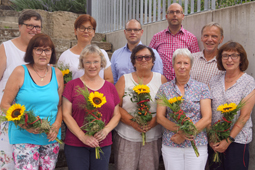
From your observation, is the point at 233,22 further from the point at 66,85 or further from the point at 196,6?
the point at 66,85

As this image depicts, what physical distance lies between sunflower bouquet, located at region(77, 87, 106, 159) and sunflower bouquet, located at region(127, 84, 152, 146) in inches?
19.4

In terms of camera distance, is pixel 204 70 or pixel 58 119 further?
pixel 204 70

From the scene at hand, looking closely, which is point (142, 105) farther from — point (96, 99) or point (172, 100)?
point (96, 99)

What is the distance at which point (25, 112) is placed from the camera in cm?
254

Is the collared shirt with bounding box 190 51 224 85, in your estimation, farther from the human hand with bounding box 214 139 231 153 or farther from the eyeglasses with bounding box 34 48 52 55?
the eyeglasses with bounding box 34 48 52 55

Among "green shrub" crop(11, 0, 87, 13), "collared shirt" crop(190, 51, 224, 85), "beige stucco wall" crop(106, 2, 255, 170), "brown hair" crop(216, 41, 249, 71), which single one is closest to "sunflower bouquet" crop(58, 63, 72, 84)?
"collared shirt" crop(190, 51, 224, 85)

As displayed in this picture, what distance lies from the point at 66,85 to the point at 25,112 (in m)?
0.68

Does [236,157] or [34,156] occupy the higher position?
[34,156]

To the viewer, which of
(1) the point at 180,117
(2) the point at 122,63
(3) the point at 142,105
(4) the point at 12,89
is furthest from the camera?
(2) the point at 122,63

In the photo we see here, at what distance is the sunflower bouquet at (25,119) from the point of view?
2.47 m

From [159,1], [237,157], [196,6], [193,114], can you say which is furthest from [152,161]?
[159,1]

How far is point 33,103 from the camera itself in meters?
2.72

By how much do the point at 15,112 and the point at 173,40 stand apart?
→ 2.87m

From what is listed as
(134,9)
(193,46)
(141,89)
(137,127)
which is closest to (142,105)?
(141,89)
